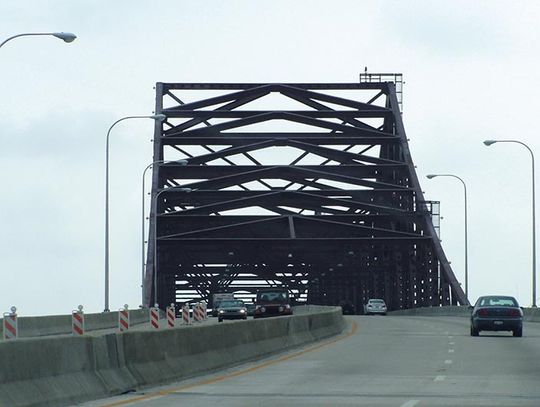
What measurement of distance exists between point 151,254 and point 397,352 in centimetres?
6399

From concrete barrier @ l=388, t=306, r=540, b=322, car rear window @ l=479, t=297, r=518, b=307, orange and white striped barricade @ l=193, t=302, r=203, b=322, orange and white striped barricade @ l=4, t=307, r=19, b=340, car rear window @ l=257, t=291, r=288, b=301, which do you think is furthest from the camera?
concrete barrier @ l=388, t=306, r=540, b=322

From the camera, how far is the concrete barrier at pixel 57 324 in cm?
4805

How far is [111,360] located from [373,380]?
5.25m

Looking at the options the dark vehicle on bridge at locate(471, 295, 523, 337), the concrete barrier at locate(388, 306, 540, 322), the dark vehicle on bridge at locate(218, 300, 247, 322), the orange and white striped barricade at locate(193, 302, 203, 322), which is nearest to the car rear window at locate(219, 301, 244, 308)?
the dark vehicle on bridge at locate(218, 300, 247, 322)

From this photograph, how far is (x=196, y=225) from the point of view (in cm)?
10569

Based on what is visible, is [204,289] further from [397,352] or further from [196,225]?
[397,352]

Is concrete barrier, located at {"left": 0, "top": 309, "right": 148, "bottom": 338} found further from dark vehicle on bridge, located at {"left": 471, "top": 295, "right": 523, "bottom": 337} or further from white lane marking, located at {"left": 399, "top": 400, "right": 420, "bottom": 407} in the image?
white lane marking, located at {"left": 399, "top": 400, "right": 420, "bottom": 407}

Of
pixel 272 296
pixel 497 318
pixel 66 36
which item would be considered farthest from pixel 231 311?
pixel 66 36

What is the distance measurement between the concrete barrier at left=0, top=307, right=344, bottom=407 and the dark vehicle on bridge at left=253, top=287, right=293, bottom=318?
36.6 meters

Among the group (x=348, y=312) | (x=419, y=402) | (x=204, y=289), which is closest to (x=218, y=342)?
(x=419, y=402)

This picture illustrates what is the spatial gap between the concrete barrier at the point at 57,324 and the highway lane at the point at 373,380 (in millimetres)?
16330

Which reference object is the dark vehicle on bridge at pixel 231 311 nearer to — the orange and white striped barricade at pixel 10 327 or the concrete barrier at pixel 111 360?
the orange and white striped barricade at pixel 10 327

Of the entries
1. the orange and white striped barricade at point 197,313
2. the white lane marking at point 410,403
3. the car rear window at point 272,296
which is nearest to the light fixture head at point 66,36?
the white lane marking at point 410,403

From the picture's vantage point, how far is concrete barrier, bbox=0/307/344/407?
1540 centimetres
